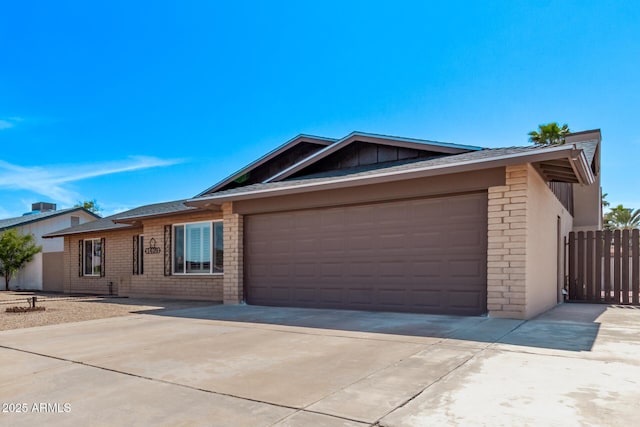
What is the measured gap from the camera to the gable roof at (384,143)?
33.1 feet

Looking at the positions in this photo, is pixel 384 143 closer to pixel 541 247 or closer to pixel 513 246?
pixel 541 247

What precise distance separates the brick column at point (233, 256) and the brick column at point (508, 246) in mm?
6120

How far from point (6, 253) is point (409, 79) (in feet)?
71.5

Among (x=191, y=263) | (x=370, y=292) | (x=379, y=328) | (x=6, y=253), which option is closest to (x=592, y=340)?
(x=379, y=328)

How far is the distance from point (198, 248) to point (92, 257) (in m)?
8.43

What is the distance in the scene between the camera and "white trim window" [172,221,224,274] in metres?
13.2

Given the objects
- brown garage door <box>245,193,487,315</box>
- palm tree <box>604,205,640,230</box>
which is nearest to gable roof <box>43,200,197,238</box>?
brown garage door <box>245,193,487,315</box>

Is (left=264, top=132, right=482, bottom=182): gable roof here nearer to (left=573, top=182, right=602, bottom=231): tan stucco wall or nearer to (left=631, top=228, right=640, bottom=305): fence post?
(left=631, top=228, right=640, bottom=305): fence post

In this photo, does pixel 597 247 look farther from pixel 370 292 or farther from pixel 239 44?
pixel 239 44

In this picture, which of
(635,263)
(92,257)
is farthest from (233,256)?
(92,257)

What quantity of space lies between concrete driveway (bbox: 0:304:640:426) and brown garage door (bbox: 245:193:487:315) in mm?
1093

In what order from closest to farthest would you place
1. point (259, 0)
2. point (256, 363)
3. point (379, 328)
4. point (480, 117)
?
1. point (256, 363)
2. point (379, 328)
3. point (259, 0)
4. point (480, 117)

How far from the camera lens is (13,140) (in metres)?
23.4

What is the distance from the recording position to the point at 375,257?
29.9 ft
